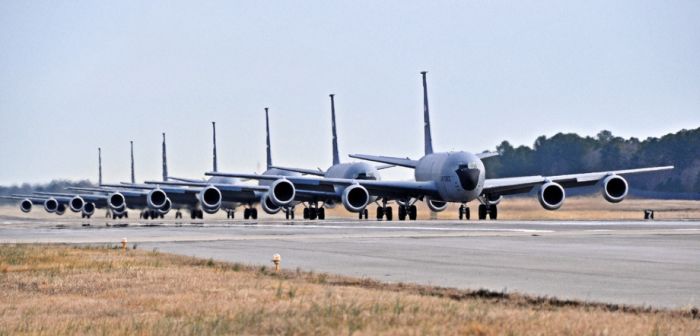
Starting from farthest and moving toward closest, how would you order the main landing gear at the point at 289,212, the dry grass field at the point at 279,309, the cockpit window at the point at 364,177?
1. the main landing gear at the point at 289,212
2. the cockpit window at the point at 364,177
3. the dry grass field at the point at 279,309

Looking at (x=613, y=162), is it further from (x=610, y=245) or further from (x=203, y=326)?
(x=203, y=326)

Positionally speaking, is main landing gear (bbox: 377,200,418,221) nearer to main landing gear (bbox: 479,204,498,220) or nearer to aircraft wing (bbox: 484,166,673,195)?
main landing gear (bbox: 479,204,498,220)

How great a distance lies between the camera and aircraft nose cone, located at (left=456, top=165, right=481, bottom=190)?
5975cm

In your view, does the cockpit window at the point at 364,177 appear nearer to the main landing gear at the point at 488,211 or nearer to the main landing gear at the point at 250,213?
the main landing gear at the point at 488,211

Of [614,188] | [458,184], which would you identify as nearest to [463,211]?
[458,184]

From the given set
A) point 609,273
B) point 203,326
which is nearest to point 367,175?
point 609,273

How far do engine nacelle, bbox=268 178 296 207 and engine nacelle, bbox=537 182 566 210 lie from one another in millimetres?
13939

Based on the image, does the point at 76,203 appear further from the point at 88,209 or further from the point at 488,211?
the point at 488,211

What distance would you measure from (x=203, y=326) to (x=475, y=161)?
49.5 m

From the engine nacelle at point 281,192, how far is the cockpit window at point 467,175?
A: 9909 millimetres

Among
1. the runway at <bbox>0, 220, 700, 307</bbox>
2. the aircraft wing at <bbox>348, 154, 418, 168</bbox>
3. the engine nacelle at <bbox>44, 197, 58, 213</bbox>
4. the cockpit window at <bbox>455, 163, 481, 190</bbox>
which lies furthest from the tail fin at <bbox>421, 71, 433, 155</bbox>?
the engine nacelle at <bbox>44, 197, 58, 213</bbox>

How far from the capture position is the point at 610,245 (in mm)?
26422

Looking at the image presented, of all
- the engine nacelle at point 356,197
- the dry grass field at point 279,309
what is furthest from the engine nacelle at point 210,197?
the dry grass field at point 279,309

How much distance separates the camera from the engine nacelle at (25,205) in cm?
13038
